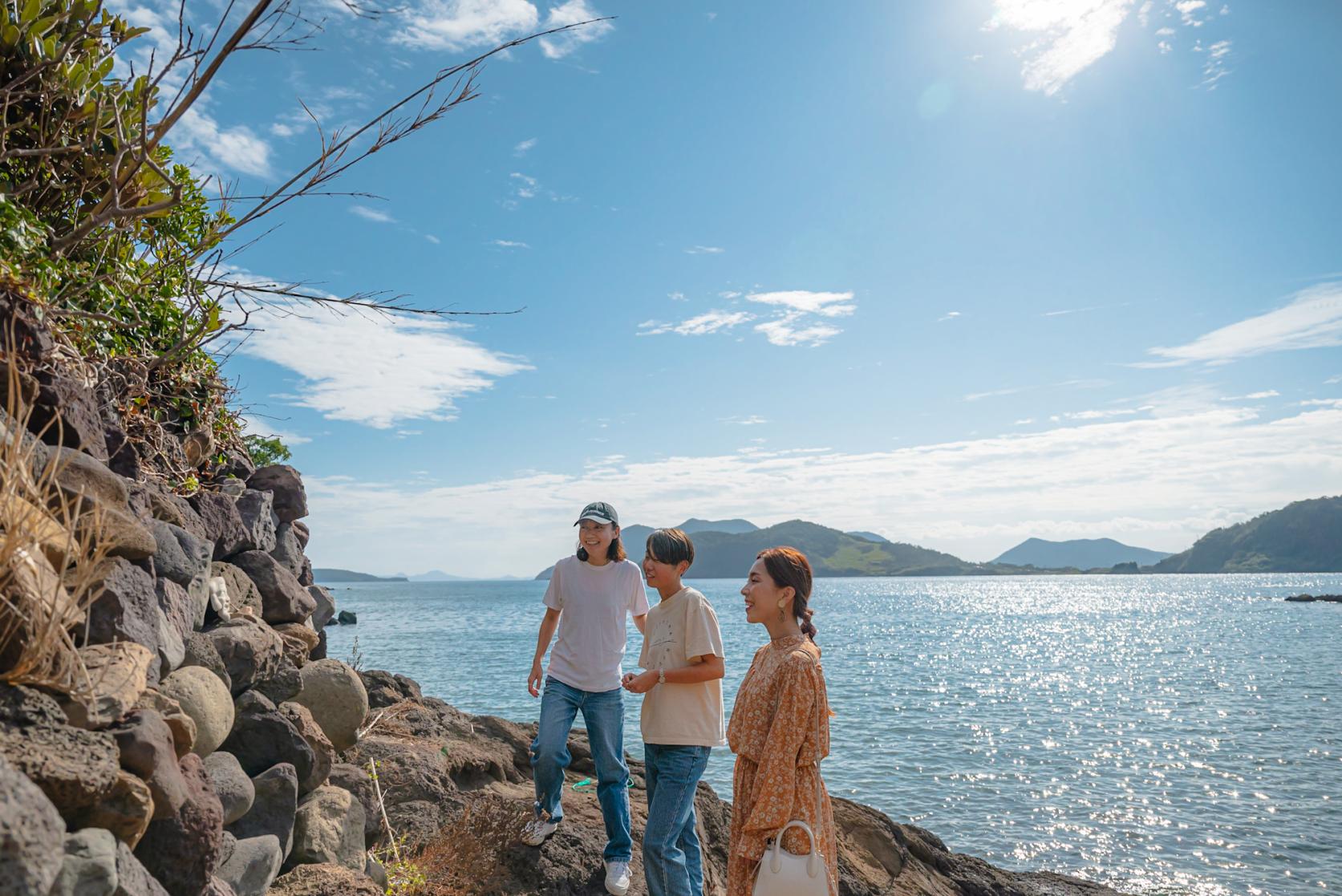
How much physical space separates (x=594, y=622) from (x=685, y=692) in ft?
3.41

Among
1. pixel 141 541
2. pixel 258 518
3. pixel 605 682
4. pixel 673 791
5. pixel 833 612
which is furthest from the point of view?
pixel 833 612

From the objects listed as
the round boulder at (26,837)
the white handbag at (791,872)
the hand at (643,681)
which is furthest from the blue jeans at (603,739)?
the round boulder at (26,837)

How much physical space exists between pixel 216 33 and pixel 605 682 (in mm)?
4309

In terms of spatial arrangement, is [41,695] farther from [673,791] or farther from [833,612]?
[833,612]

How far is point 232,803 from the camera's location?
4.06 meters

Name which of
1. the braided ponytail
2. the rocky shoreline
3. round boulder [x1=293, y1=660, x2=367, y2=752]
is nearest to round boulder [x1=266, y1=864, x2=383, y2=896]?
the rocky shoreline

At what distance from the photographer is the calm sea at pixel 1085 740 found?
1195cm

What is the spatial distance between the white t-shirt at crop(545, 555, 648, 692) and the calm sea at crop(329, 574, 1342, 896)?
27.8 ft

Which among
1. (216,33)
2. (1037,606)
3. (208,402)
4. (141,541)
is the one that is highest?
(216,33)

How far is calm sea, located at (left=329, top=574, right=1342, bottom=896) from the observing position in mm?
11953

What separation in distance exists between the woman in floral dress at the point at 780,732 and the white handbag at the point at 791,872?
4cm

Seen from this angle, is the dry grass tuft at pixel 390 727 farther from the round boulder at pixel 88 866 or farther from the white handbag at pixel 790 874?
the round boulder at pixel 88 866

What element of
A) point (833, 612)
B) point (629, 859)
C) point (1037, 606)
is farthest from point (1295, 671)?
point (1037, 606)

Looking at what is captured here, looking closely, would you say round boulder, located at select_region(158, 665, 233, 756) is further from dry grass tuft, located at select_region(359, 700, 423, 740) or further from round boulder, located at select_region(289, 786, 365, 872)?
dry grass tuft, located at select_region(359, 700, 423, 740)
